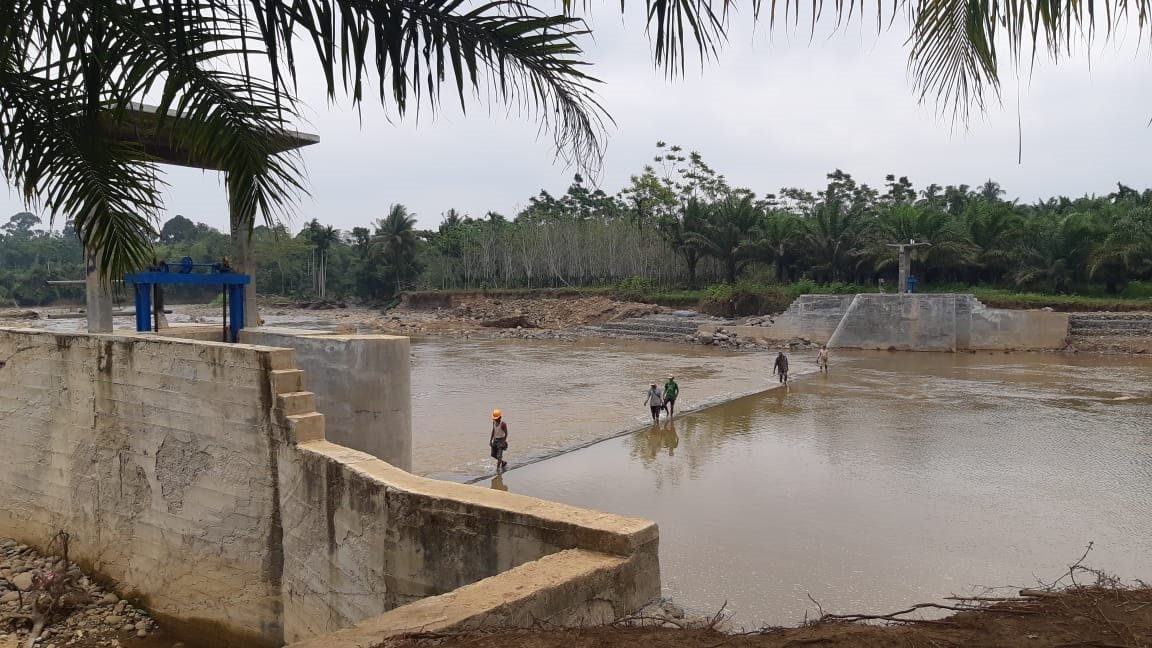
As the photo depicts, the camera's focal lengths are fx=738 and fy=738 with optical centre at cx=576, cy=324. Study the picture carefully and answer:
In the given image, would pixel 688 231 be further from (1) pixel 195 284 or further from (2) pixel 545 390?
(1) pixel 195 284

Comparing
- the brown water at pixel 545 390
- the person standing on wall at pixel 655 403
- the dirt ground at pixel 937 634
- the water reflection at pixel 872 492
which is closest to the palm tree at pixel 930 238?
the brown water at pixel 545 390

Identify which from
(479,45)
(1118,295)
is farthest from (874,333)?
(479,45)

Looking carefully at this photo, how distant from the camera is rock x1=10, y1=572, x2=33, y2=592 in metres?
9.16

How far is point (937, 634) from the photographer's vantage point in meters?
3.25

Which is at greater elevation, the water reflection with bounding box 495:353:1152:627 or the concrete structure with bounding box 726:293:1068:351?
the concrete structure with bounding box 726:293:1068:351

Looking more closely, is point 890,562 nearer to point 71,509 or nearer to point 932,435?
point 932,435

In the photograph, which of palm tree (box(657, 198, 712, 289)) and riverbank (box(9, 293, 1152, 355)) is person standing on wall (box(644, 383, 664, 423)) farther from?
palm tree (box(657, 198, 712, 289))

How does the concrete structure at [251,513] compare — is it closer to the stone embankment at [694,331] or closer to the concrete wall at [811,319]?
the stone embankment at [694,331]

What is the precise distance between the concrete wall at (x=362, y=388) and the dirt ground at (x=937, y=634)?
5884mm

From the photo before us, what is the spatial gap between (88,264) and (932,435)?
46.0ft

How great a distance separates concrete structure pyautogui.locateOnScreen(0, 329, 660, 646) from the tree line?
666 centimetres

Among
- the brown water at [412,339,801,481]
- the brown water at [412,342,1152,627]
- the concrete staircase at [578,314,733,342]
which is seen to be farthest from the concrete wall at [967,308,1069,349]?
the concrete staircase at [578,314,733,342]

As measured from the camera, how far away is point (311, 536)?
6.96 metres

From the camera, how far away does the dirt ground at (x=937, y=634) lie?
3141 millimetres
